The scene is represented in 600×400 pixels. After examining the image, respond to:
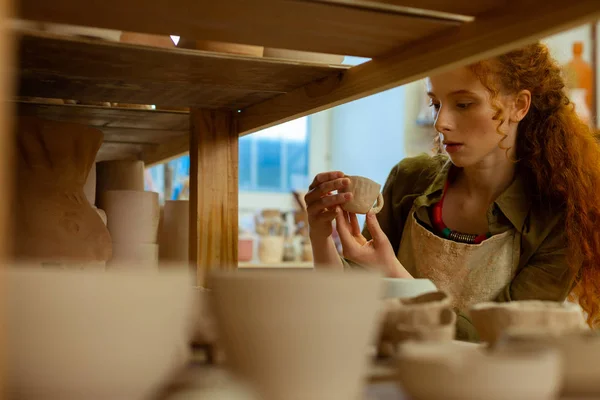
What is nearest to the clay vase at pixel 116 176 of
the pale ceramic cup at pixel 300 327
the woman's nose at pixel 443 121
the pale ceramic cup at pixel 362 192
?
the pale ceramic cup at pixel 362 192

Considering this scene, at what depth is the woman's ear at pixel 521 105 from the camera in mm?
1556

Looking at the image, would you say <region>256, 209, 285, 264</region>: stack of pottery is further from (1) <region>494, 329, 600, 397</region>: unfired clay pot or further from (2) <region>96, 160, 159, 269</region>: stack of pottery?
(1) <region>494, 329, 600, 397</region>: unfired clay pot

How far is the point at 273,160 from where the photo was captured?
15.3 feet

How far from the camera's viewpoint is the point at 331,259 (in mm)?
1579

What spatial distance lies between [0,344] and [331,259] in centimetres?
119

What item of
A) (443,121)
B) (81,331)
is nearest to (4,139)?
(81,331)

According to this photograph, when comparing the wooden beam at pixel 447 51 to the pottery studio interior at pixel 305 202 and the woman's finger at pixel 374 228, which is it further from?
the woman's finger at pixel 374 228

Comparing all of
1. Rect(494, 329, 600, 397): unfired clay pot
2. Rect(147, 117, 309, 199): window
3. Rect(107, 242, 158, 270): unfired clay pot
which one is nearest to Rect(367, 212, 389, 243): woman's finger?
Rect(107, 242, 158, 270): unfired clay pot

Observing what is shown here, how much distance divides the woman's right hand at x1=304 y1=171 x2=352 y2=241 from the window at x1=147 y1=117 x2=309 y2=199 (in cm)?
303

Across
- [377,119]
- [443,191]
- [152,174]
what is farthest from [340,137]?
[443,191]

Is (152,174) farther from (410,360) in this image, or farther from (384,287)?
(410,360)

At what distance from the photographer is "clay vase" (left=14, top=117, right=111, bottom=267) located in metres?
1.03

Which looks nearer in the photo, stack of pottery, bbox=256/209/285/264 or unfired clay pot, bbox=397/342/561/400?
unfired clay pot, bbox=397/342/561/400

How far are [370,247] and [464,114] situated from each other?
34cm
